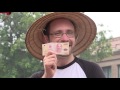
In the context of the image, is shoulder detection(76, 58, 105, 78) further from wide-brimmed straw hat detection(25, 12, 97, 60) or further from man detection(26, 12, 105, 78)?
wide-brimmed straw hat detection(25, 12, 97, 60)

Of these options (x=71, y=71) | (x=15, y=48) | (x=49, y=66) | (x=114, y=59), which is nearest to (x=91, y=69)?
(x=71, y=71)

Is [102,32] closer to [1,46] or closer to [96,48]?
[96,48]

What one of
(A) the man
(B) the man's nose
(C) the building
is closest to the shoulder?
(A) the man

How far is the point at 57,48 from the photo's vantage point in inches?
39.5

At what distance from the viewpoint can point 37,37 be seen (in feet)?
3.97

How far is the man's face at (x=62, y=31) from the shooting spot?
3.43 feet

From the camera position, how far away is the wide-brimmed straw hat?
114 centimetres

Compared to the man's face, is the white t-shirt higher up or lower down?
lower down

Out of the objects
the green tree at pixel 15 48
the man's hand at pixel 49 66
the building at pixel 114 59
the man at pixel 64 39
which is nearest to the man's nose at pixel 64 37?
the man at pixel 64 39

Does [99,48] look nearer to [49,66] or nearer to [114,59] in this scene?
[114,59]

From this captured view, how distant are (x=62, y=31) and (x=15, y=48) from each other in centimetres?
705

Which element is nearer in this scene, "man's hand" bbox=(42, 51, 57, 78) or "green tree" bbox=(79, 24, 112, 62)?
"man's hand" bbox=(42, 51, 57, 78)

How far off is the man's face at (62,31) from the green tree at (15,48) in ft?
20.3

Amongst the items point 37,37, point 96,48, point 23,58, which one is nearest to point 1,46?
point 23,58
